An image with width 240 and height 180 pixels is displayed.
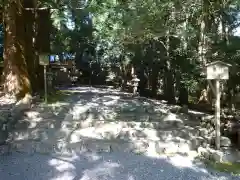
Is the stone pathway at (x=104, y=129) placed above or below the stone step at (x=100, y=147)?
above

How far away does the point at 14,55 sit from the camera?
8.55 meters

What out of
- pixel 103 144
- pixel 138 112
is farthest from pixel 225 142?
pixel 138 112

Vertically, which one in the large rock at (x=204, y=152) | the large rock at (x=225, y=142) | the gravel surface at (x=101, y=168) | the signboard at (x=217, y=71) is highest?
the signboard at (x=217, y=71)

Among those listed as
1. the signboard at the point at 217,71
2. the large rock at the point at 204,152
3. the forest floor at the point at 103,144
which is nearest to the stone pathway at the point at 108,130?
the forest floor at the point at 103,144

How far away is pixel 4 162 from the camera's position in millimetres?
4910

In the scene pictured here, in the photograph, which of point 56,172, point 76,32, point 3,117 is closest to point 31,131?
point 3,117

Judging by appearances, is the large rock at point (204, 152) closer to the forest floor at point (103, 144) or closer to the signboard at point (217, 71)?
the forest floor at point (103, 144)

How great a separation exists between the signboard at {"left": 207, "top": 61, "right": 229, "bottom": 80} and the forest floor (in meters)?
1.28

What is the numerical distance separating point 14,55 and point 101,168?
16.8 ft

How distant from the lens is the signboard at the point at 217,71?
5.39 meters

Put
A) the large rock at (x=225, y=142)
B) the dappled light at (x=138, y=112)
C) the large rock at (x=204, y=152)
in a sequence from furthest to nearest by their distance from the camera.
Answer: the large rock at (x=225, y=142)
the large rock at (x=204, y=152)
the dappled light at (x=138, y=112)

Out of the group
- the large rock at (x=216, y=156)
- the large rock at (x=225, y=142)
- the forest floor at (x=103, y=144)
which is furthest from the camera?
the large rock at (x=225, y=142)

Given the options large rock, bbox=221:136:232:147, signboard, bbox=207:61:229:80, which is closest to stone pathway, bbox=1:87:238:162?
large rock, bbox=221:136:232:147

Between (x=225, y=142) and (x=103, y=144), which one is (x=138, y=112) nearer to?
(x=103, y=144)
